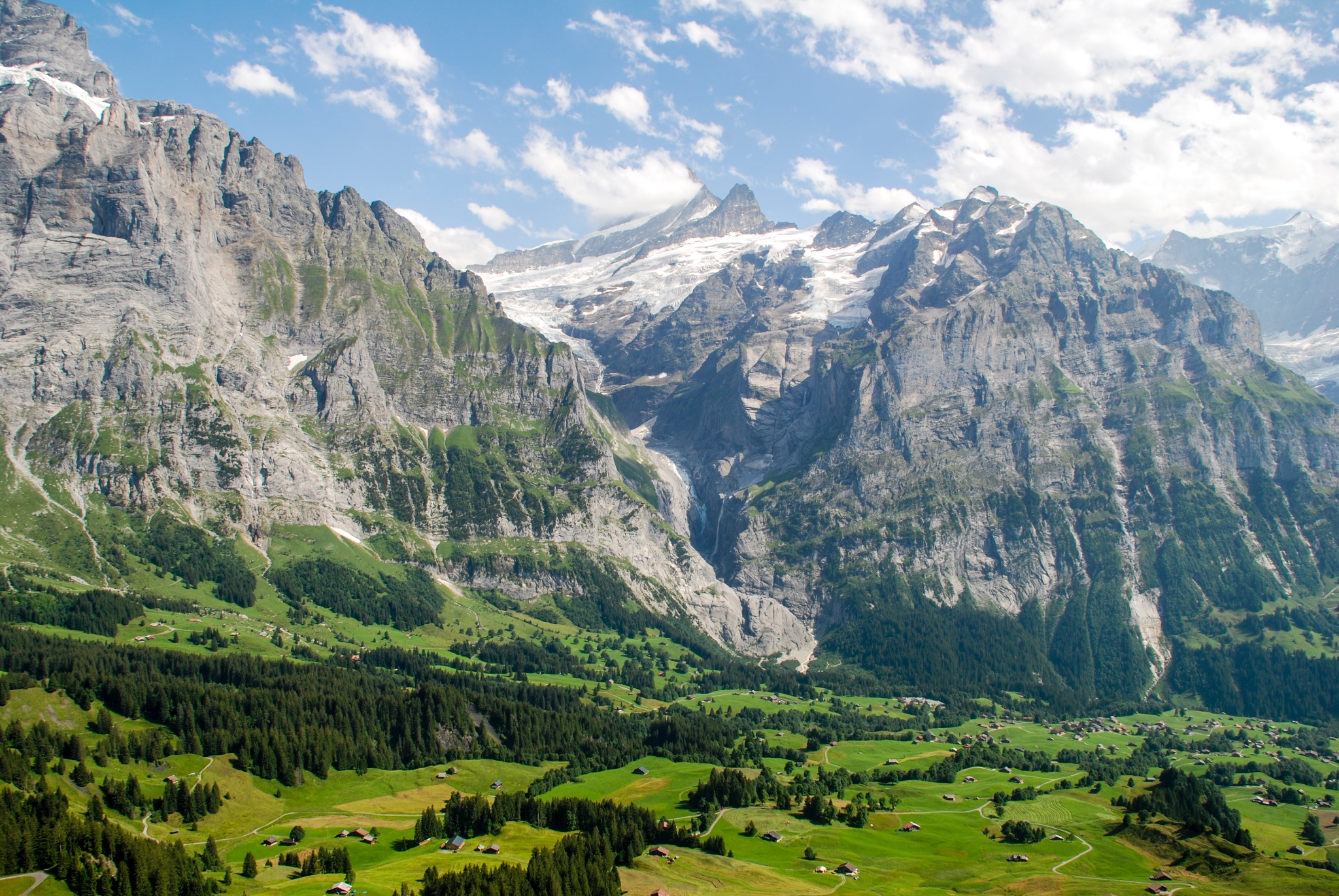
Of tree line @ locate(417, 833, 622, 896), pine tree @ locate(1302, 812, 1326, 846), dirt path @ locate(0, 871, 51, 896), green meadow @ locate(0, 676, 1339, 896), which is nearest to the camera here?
dirt path @ locate(0, 871, 51, 896)

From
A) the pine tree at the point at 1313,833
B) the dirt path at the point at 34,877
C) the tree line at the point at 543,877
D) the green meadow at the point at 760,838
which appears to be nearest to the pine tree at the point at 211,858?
the green meadow at the point at 760,838

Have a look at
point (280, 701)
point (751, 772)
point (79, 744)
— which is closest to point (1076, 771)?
point (751, 772)

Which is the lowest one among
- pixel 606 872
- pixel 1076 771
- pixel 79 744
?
pixel 1076 771

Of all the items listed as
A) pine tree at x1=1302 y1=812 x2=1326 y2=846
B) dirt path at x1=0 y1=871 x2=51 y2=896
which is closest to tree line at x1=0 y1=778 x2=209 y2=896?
dirt path at x1=0 y1=871 x2=51 y2=896

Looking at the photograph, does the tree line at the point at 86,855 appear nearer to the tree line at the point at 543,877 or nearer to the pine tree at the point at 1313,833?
the tree line at the point at 543,877

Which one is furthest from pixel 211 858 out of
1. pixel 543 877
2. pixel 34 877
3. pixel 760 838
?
pixel 760 838

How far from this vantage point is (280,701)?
169875 mm

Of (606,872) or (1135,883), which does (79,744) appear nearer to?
(606,872)

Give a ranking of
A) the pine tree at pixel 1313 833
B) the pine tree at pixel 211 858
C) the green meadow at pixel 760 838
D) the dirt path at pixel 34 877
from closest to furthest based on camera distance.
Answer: the dirt path at pixel 34 877, the pine tree at pixel 211 858, the green meadow at pixel 760 838, the pine tree at pixel 1313 833

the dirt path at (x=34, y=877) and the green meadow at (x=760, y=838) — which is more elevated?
the dirt path at (x=34, y=877)

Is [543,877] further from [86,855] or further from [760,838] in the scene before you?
[86,855]

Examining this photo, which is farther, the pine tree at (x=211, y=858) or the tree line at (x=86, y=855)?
the pine tree at (x=211, y=858)

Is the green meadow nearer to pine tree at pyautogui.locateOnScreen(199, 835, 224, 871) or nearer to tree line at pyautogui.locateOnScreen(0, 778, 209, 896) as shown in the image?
pine tree at pyautogui.locateOnScreen(199, 835, 224, 871)

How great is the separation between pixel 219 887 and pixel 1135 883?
104209 millimetres
